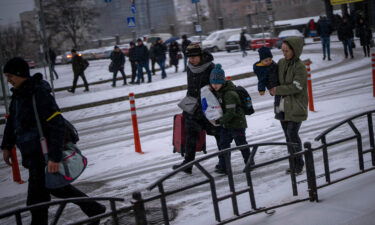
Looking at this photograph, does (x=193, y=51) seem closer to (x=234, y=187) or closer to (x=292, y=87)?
(x=292, y=87)

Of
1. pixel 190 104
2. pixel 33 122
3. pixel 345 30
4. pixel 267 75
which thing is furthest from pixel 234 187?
pixel 345 30

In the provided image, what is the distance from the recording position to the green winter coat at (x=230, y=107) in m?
6.47

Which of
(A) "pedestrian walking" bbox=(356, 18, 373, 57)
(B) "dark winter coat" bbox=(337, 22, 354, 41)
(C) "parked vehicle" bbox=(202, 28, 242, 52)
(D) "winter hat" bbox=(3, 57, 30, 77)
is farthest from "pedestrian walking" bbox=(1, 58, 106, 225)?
(C) "parked vehicle" bbox=(202, 28, 242, 52)

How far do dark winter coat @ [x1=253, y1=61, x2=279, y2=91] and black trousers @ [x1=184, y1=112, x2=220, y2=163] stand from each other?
0.95m

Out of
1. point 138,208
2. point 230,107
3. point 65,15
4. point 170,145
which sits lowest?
point 170,145

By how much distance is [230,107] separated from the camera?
6473 millimetres

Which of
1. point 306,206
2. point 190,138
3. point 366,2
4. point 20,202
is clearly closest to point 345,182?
point 306,206

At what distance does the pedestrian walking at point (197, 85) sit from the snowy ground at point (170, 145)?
3.24 feet

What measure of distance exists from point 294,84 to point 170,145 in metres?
4.10

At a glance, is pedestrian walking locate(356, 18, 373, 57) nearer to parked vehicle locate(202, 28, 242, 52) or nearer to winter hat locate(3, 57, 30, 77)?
winter hat locate(3, 57, 30, 77)

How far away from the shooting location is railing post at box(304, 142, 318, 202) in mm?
5207

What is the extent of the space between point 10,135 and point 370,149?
4.11 metres

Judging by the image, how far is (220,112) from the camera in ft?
21.6

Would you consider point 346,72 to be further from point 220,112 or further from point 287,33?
point 287,33
